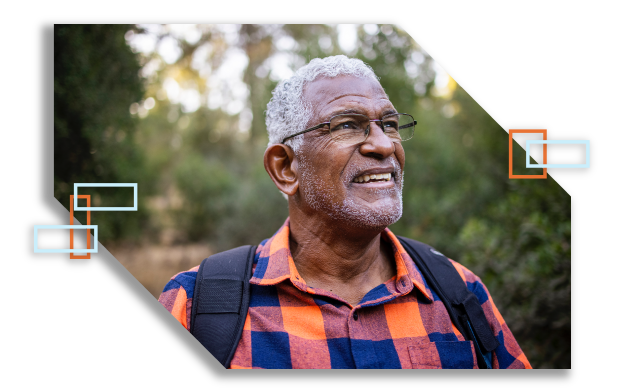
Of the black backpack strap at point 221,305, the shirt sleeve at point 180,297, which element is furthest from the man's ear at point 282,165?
the shirt sleeve at point 180,297

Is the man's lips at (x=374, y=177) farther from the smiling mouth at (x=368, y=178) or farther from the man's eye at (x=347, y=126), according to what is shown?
the man's eye at (x=347, y=126)

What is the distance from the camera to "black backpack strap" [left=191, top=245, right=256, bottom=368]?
5.86 ft

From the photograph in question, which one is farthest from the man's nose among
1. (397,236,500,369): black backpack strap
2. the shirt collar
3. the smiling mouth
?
(397,236,500,369): black backpack strap

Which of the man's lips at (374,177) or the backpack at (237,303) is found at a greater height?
the man's lips at (374,177)

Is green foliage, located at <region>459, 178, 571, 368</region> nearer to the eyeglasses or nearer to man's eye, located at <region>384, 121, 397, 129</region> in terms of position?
man's eye, located at <region>384, 121, 397, 129</region>

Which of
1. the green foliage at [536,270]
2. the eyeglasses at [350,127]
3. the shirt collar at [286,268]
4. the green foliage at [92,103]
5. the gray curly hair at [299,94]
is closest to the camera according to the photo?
Answer: the shirt collar at [286,268]

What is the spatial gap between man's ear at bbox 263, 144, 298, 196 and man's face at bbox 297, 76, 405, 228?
90mm

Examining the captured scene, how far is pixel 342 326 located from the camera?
6.28ft

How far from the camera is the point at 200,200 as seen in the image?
1180 centimetres

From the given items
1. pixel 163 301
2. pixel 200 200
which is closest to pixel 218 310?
pixel 163 301

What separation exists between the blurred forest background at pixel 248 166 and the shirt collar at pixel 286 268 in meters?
1.94

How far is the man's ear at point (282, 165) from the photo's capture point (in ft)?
7.59

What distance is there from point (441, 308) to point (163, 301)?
138cm

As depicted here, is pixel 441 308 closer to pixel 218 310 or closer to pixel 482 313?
pixel 482 313
